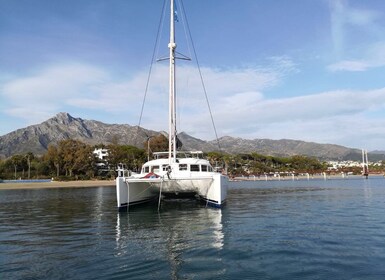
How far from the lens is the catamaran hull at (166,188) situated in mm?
19422

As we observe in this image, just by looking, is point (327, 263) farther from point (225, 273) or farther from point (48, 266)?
point (48, 266)

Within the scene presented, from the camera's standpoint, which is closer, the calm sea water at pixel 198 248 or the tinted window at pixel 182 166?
the calm sea water at pixel 198 248

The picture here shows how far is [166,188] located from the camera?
71.8ft

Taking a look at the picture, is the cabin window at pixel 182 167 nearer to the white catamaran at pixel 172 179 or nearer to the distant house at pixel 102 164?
the white catamaran at pixel 172 179

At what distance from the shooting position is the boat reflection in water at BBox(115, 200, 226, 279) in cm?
846

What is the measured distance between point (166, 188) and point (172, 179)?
105 inches

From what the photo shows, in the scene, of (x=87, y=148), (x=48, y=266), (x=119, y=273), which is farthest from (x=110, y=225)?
(x=87, y=148)

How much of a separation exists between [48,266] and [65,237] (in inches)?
171

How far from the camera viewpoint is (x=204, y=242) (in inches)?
451

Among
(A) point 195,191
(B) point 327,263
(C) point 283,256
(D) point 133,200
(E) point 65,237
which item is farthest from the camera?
(A) point 195,191

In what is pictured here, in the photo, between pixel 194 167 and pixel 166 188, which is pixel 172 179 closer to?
pixel 166 188

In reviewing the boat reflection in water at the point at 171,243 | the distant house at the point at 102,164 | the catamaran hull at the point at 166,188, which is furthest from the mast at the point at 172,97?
the distant house at the point at 102,164

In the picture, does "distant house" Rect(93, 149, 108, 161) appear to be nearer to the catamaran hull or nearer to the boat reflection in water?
the catamaran hull

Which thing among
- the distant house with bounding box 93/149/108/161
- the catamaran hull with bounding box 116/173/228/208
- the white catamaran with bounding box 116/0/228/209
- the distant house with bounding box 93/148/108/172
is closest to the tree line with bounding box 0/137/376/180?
the distant house with bounding box 93/148/108/172
